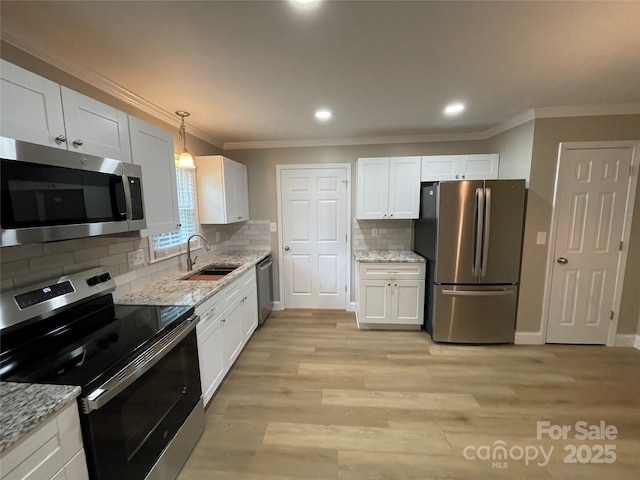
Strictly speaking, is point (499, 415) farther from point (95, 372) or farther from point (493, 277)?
point (95, 372)

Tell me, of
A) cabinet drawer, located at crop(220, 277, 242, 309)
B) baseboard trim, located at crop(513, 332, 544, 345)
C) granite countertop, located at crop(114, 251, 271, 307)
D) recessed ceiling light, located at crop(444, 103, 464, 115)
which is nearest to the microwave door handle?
granite countertop, located at crop(114, 251, 271, 307)

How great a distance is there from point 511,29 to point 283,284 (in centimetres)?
349

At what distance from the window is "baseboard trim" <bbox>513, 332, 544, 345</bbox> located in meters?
3.79

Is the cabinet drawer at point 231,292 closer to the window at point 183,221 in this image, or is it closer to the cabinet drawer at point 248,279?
the cabinet drawer at point 248,279

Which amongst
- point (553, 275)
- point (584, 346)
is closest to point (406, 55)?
point (553, 275)

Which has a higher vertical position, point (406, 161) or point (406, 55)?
point (406, 55)

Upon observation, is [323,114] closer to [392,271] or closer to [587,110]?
[392,271]

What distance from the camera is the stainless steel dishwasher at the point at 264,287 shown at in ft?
10.8

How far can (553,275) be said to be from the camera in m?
2.80

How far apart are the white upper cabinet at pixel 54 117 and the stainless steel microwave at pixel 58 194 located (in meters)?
0.12

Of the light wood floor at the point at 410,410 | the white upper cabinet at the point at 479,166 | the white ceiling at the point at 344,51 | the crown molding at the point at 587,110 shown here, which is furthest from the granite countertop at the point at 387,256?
the crown molding at the point at 587,110

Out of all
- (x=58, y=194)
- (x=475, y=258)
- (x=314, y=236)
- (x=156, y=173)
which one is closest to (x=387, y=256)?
(x=475, y=258)

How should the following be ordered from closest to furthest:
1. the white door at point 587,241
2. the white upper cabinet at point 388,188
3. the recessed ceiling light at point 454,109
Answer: the recessed ceiling light at point 454,109
the white door at point 587,241
the white upper cabinet at point 388,188

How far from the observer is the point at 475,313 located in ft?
9.46
